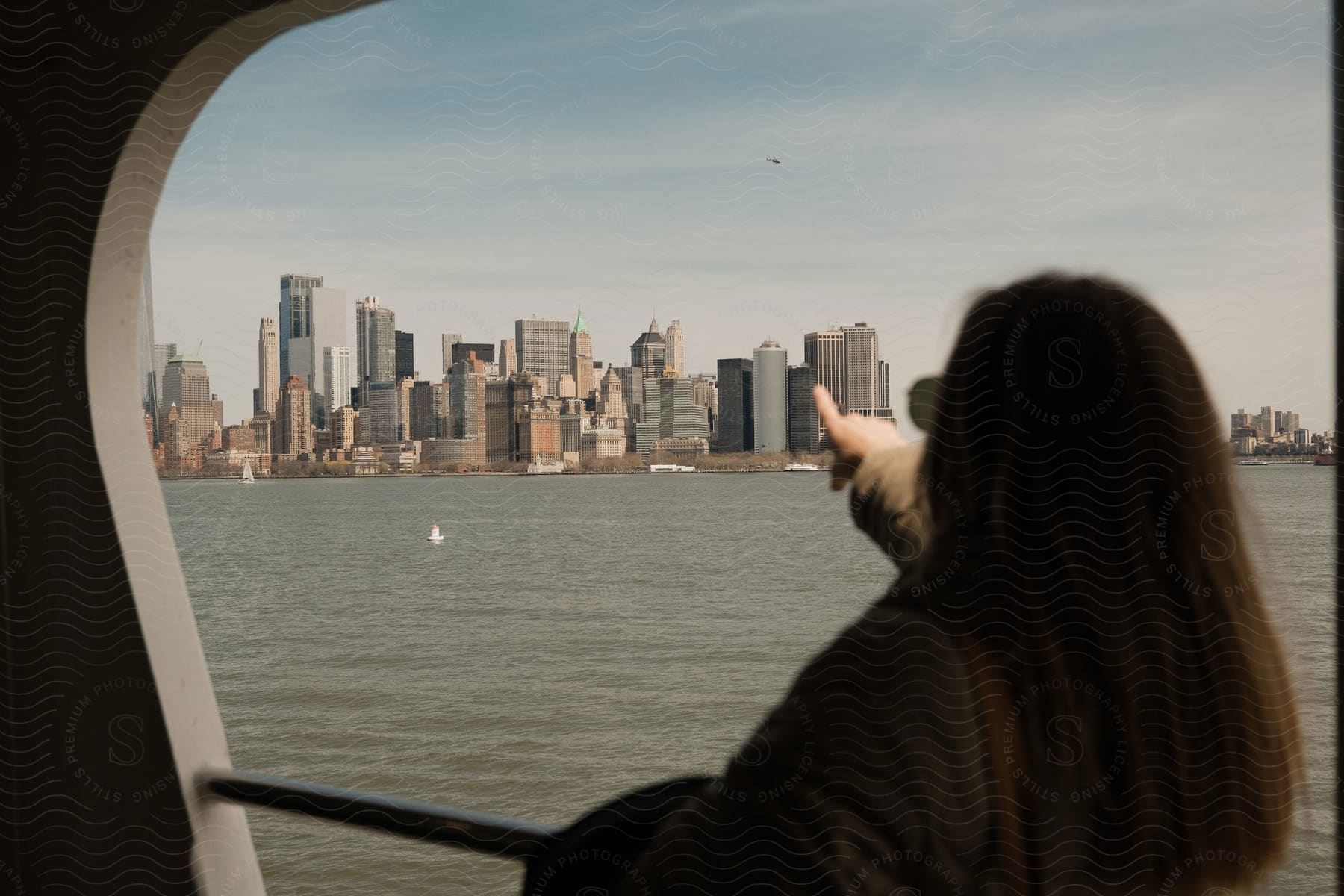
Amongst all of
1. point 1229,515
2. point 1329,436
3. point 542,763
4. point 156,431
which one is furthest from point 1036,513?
point 542,763

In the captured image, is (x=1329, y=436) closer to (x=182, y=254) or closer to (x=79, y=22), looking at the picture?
(x=79, y=22)

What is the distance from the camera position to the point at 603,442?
2.04 metres

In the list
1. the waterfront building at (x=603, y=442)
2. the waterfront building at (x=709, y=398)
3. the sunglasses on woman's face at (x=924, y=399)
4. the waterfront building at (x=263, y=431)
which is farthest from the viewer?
the waterfront building at (x=263, y=431)

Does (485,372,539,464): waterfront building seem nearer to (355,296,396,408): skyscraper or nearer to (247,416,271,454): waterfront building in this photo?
(355,296,396,408): skyscraper

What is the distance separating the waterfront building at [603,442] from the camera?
2.02m

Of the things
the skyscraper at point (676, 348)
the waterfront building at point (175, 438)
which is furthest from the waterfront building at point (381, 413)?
the skyscraper at point (676, 348)

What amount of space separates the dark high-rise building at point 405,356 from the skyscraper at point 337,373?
0.21m

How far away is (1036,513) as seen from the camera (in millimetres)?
1034

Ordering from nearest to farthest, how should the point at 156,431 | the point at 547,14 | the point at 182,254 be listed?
the point at 547,14
the point at 182,254
the point at 156,431

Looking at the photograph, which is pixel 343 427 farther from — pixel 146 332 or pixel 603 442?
pixel 603 442

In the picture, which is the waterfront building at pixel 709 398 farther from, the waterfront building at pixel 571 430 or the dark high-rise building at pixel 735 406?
the waterfront building at pixel 571 430

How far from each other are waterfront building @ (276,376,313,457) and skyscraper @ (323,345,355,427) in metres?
0.09

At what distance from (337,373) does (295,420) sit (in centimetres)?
32

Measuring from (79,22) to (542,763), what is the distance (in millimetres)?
8679
